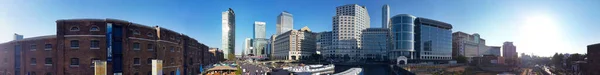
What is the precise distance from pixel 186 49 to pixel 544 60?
75885 mm

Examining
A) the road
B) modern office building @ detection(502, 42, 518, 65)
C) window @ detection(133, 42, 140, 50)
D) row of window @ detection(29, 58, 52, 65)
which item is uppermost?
window @ detection(133, 42, 140, 50)

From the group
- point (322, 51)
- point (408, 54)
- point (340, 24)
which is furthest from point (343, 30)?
point (408, 54)

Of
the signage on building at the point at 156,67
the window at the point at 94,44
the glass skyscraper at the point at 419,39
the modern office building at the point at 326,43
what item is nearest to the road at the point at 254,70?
the signage on building at the point at 156,67

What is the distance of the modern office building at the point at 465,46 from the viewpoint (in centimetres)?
13188

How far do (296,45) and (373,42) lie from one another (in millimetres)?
34669

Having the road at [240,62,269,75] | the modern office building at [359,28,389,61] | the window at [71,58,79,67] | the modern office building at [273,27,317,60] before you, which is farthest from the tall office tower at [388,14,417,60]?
the window at [71,58,79,67]

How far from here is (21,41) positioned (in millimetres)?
21703

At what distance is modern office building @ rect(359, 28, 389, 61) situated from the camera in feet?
397

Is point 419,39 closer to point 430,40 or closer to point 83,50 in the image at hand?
point 430,40

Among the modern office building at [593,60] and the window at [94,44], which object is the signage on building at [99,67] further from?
the modern office building at [593,60]

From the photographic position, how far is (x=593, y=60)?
85.8 feet

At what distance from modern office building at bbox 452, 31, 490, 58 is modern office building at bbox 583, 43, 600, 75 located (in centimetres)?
10856

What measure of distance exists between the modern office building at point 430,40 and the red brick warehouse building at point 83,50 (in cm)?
10400

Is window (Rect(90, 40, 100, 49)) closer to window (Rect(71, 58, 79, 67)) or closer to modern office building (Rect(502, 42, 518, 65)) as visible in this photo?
window (Rect(71, 58, 79, 67))
